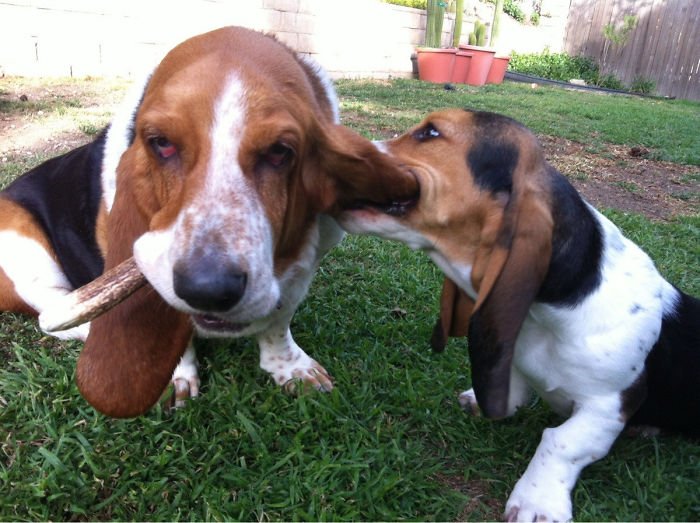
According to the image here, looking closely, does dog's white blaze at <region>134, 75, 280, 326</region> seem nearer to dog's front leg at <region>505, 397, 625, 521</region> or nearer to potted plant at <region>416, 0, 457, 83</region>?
dog's front leg at <region>505, 397, 625, 521</region>

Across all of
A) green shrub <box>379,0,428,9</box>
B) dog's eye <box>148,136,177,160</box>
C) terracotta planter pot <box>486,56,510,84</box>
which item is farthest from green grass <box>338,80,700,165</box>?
dog's eye <box>148,136,177,160</box>

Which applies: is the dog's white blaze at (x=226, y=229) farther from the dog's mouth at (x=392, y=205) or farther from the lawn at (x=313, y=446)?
the lawn at (x=313, y=446)

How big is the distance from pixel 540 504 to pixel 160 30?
10454 millimetres

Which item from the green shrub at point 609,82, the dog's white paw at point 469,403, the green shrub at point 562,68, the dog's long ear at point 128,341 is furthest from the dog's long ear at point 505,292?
the green shrub at point 609,82

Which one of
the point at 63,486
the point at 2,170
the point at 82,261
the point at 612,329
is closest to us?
the point at 63,486

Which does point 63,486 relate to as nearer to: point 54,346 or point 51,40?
point 54,346

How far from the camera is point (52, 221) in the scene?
11.5ft

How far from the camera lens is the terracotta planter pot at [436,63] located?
1578 centimetres

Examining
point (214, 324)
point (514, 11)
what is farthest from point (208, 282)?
point (514, 11)

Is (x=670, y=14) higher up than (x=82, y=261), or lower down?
higher up

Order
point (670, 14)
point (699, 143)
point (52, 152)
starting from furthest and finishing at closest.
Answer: point (670, 14)
point (699, 143)
point (52, 152)

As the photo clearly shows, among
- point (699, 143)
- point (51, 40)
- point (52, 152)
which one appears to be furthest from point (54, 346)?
point (699, 143)

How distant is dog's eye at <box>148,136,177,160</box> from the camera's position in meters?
2.25

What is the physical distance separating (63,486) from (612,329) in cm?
235
